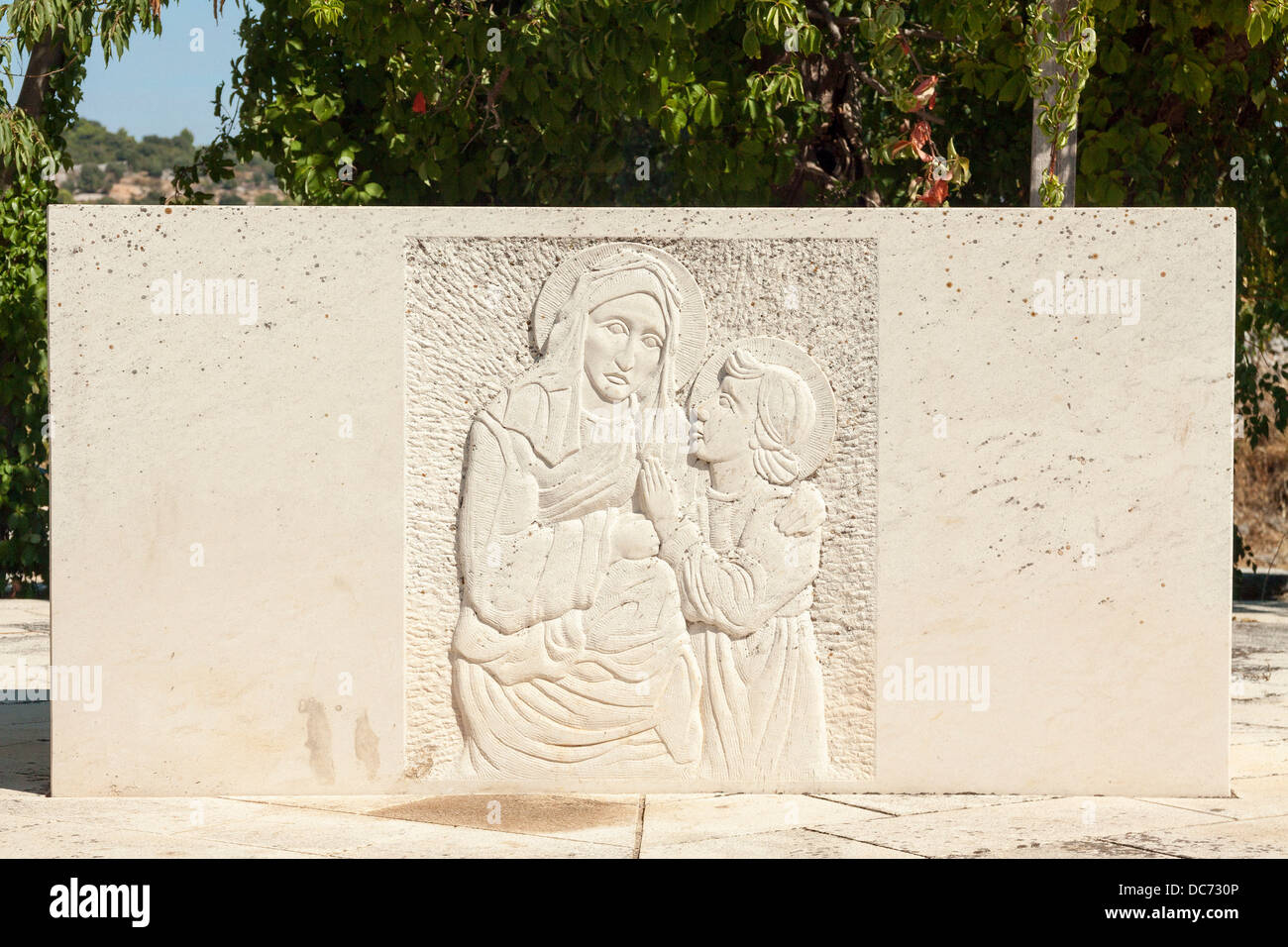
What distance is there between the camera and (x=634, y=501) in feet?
15.8

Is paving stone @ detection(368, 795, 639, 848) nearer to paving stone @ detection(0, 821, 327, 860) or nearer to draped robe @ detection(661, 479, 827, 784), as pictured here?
draped robe @ detection(661, 479, 827, 784)

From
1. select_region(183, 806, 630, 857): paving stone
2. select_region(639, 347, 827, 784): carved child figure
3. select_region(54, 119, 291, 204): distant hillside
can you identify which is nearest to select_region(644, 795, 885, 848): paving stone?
select_region(639, 347, 827, 784): carved child figure

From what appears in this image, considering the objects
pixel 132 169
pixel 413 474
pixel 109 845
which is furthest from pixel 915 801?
pixel 132 169

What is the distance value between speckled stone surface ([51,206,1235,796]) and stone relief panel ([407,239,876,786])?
0.14 feet

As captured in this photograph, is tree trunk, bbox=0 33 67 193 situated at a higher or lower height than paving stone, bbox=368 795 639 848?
higher

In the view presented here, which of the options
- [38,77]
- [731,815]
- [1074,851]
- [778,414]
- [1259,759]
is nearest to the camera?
[1074,851]

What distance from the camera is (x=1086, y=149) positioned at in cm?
865

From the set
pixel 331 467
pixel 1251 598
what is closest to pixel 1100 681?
pixel 331 467

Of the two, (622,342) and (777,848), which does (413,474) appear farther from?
(777,848)

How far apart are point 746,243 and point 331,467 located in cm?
157

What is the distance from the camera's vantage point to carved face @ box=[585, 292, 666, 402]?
474cm

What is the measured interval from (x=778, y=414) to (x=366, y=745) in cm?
177

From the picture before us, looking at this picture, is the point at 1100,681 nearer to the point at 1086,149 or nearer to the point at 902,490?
the point at 902,490

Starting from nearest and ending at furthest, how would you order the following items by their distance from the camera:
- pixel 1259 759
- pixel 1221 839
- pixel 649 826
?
1. pixel 1221 839
2. pixel 649 826
3. pixel 1259 759
